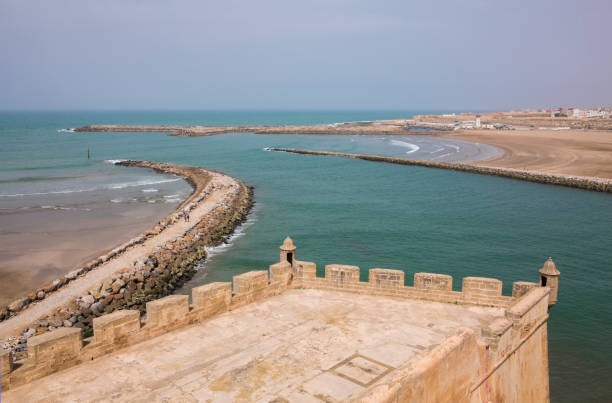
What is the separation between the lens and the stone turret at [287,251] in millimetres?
12383

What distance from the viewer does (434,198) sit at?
41375 millimetres

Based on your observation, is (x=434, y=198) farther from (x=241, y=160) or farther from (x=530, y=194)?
(x=241, y=160)

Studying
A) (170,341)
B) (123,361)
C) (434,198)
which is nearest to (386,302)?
(170,341)

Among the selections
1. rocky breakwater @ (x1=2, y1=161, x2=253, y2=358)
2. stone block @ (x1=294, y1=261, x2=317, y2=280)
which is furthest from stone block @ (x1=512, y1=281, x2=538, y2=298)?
rocky breakwater @ (x1=2, y1=161, x2=253, y2=358)

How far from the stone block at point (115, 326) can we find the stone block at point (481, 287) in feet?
25.1

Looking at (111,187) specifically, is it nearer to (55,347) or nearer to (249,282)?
(249,282)

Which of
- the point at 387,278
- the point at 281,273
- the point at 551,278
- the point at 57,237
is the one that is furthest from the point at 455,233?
the point at 57,237

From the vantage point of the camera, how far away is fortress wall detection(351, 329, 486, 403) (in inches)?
196

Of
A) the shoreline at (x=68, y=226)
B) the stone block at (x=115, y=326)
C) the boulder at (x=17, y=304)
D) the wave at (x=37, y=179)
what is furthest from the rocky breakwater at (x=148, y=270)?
the wave at (x=37, y=179)

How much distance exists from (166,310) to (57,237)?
24.5m

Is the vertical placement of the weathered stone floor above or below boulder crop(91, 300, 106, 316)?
above

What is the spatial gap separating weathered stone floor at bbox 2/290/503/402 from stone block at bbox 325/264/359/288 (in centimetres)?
57

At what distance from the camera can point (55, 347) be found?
775 cm

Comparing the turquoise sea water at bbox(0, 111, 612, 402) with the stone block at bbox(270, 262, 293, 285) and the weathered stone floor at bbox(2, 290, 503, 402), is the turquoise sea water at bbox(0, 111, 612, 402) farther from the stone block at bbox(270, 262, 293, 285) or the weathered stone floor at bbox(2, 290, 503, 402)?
the stone block at bbox(270, 262, 293, 285)
